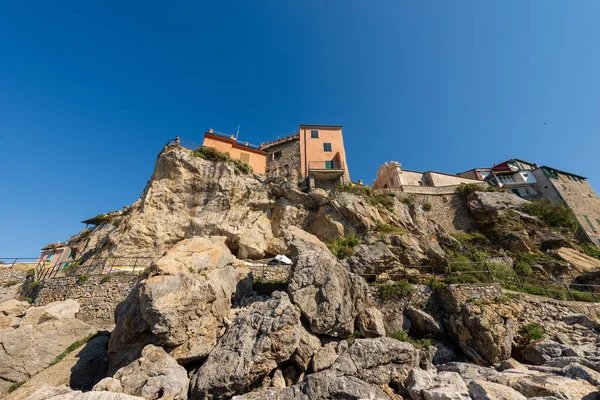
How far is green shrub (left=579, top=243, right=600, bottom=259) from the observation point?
23331 millimetres

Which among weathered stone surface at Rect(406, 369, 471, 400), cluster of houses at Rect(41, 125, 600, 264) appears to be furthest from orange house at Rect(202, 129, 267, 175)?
weathered stone surface at Rect(406, 369, 471, 400)

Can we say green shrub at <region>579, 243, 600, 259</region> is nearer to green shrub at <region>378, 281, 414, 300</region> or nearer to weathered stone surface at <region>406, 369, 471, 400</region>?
green shrub at <region>378, 281, 414, 300</region>

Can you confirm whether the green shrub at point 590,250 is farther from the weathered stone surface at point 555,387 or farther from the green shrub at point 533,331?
the weathered stone surface at point 555,387

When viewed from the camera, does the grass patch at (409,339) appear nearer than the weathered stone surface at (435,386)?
No

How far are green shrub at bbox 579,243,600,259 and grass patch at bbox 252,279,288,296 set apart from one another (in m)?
Answer: 30.8

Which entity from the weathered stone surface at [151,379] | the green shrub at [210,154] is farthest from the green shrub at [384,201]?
the weathered stone surface at [151,379]

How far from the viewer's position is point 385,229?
20828 mm

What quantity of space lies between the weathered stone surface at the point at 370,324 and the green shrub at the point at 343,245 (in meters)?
5.96

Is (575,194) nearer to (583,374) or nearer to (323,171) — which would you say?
(323,171)

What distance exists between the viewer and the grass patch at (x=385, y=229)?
20.0 meters

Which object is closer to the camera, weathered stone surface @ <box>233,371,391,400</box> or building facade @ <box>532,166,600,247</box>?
weathered stone surface @ <box>233,371,391,400</box>

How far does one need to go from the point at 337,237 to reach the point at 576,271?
64.1 feet

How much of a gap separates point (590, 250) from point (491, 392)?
3019cm

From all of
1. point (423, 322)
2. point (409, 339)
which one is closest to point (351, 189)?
point (423, 322)
